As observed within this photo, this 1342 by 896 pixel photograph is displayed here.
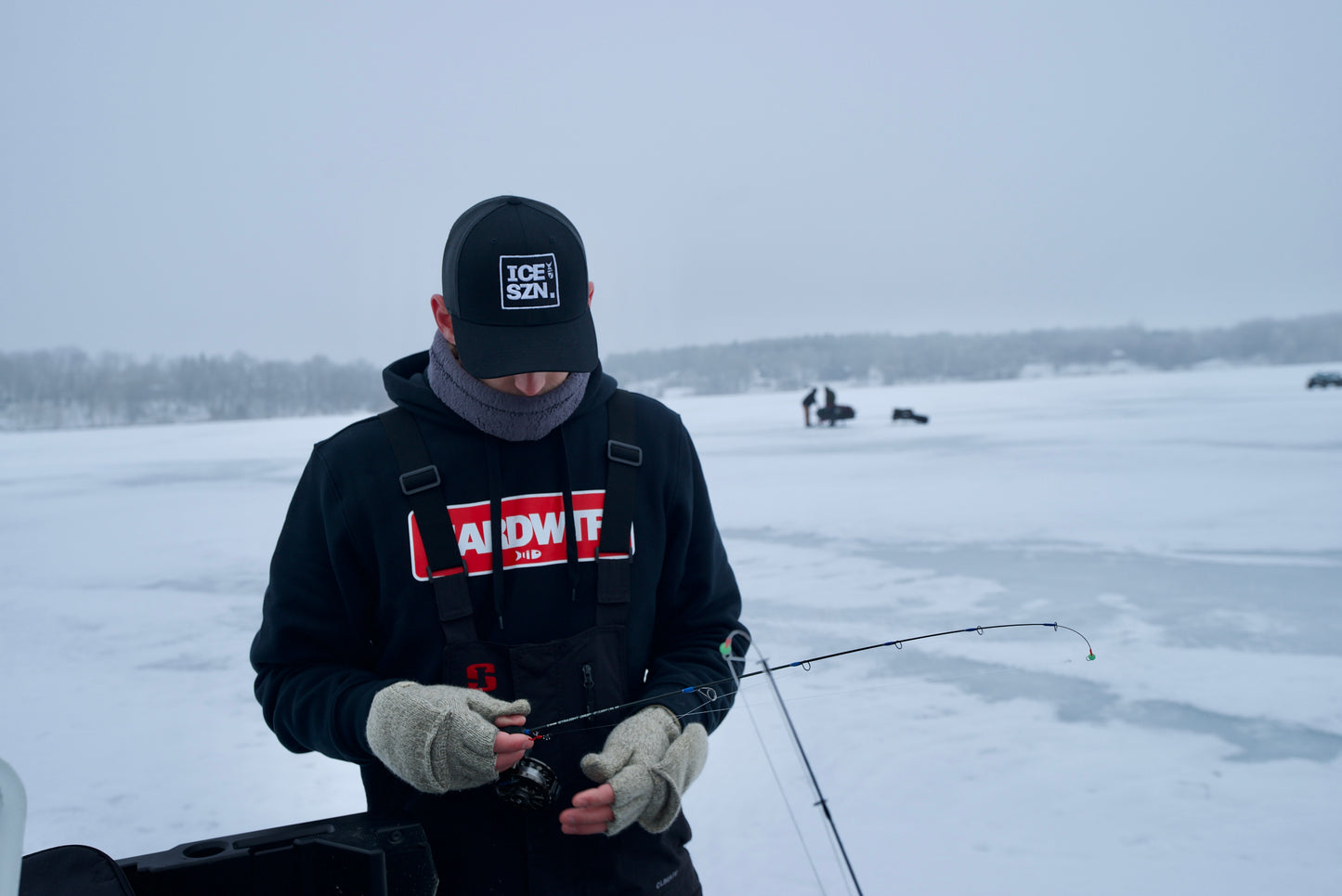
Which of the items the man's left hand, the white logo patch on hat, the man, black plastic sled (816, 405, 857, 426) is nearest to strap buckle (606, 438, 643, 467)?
the man

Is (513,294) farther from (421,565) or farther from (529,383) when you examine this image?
(421,565)

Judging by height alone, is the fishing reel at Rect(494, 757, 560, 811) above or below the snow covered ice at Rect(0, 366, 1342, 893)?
above

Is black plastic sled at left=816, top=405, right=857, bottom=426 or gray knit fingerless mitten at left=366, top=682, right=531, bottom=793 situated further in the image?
black plastic sled at left=816, top=405, right=857, bottom=426

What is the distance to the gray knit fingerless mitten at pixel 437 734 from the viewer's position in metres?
1.27

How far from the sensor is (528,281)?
4.87ft

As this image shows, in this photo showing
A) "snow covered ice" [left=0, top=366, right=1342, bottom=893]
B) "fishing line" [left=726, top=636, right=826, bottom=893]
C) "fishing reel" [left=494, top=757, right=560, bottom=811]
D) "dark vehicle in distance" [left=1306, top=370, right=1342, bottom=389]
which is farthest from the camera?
"dark vehicle in distance" [left=1306, top=370, right=1342, bottom=389]

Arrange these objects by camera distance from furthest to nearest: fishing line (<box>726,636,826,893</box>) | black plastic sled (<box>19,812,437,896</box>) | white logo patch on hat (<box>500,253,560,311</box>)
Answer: fishing line (<box>726,636,826,893</box>)
white logo patch on hat (<box>500,253,560,311</box>)
black plastic sled (<box>19,812,437,896</box>)

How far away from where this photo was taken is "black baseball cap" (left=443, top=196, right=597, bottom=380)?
4.77 feet

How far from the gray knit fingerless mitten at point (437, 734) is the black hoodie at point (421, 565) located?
0.23 ft

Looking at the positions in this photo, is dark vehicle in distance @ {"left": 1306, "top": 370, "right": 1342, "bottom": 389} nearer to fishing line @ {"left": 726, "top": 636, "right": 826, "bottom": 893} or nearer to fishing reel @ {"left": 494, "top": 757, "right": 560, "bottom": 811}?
fishing line @ {"left": 726, "top": 636, "right": 826, "bottom": 893}

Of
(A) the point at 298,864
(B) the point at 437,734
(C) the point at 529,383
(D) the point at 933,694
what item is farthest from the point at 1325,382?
(A) the point at 298,864

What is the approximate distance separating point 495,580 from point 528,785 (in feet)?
1.04

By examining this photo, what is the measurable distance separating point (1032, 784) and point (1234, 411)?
21873 millimetres

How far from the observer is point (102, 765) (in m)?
3.67
